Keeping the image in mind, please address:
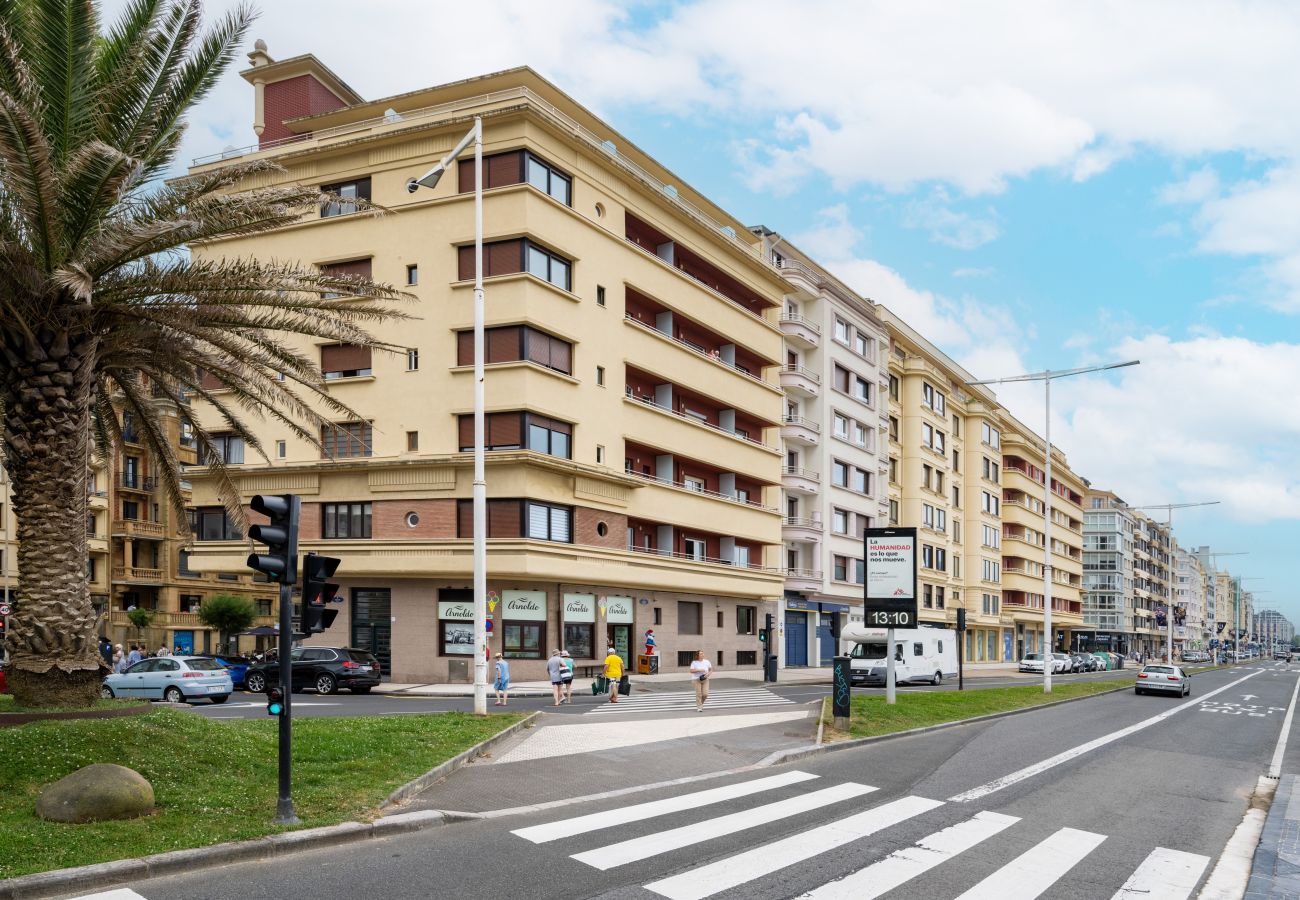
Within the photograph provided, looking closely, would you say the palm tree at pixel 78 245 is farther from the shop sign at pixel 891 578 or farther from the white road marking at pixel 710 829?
the shop sign at pixel 891 578

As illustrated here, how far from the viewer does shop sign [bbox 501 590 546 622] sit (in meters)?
36.0

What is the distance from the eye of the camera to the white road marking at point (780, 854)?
8.64 meters

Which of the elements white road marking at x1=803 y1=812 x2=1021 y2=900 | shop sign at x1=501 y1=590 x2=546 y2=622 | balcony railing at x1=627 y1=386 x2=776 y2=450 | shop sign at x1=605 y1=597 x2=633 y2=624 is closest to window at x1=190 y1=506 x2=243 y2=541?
shop sign at x1=501 y1=590 x2=546 y2=622

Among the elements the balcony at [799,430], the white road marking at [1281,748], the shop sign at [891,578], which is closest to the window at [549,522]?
the shop sign at [891,578]

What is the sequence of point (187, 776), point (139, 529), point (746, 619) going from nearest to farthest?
point (187, 776), point (746, 619), point (139, 529)

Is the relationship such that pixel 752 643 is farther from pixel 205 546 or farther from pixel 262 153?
pixel 262 153

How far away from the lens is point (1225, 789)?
15.6 meters

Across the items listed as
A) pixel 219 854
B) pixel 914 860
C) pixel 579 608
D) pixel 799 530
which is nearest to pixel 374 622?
pixel 579 608

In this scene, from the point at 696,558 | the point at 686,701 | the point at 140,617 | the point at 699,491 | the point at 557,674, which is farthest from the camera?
the point at 140,617

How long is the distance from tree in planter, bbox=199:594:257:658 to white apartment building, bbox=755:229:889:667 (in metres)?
28.3

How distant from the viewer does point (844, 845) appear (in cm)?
1032

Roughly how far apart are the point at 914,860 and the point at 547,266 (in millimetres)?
29612

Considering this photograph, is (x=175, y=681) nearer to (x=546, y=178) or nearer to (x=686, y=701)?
(x=686, y=701)

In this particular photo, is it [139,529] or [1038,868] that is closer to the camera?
[1038,868]
